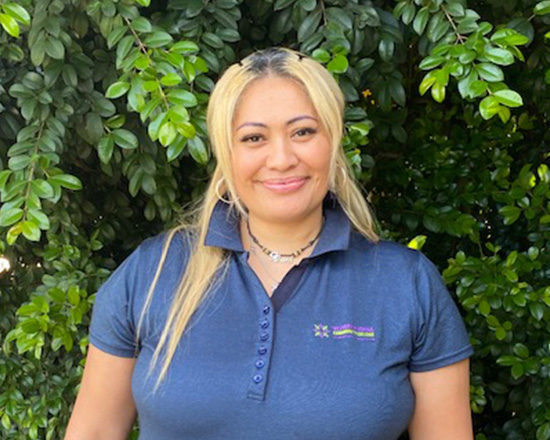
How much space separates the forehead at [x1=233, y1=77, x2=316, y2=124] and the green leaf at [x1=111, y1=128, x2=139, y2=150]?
0.93 feet

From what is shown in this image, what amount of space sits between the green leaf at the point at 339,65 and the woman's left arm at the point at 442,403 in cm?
69

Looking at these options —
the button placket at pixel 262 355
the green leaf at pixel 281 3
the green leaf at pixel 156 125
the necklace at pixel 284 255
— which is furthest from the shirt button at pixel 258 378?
the green leaf at pixel 281 3

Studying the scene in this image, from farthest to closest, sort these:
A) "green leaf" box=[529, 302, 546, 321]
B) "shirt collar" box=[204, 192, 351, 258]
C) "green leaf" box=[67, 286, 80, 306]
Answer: "green leaf" box=[529, 302, 546, 321], "green leaf" box=[67, 286, 80, 306], "shirt collar" box=[204, 192, 351, 258]

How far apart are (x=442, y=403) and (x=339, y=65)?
783 millimetres

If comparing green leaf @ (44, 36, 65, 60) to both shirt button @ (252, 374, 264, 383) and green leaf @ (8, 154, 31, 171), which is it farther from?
shirt button @ (252, 374, 264, 383)

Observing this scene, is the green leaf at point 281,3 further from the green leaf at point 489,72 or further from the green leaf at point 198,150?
the green leaf at point 489,72

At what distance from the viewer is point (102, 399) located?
203 centimetres

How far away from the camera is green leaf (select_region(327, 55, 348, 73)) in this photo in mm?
1962

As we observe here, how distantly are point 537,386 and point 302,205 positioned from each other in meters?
1.06

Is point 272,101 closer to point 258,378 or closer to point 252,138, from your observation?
point 252,138

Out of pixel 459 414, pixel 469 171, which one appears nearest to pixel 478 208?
pixel 469 171

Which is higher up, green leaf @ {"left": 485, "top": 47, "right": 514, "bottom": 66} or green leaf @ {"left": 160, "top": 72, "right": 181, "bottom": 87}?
green leaf @ {"left": 485, "top": 47, "right": 514, "bottom": 66}

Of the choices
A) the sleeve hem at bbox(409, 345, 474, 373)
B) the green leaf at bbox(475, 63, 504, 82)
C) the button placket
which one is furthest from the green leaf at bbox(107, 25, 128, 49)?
the sleeve hem at bbox(409, 345, 474, 373)

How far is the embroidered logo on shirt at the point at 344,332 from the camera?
1844 millimetres
